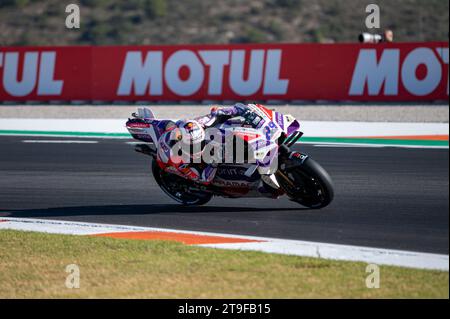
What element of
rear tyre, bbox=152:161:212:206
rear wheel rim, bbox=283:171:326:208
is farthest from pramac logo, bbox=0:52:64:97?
rear wheel rim, bbox=283:171:326:208

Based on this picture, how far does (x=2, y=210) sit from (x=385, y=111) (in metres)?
13.2

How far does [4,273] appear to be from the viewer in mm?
7938

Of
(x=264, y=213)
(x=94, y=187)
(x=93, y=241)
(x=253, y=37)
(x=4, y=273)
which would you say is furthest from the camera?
(x=253, y=37)

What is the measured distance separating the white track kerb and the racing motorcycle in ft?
3.89

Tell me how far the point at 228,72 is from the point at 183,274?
56.0ft

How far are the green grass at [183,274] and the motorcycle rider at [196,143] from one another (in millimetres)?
1779

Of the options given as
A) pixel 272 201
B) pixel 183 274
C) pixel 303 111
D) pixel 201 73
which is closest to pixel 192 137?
pixel 272 201

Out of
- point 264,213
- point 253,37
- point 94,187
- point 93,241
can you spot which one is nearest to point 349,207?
point 264,213

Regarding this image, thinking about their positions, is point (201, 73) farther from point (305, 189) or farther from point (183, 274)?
point (183, 274)

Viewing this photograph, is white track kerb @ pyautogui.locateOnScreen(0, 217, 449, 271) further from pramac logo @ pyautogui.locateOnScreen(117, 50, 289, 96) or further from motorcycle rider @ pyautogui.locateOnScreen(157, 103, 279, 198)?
pramac logo @ pyautogui.locateOnScreen(117, 50, 289, 96)

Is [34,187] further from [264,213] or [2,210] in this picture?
[264,213]

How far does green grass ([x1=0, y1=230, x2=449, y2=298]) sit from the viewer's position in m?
6.80

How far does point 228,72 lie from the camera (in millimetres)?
24219

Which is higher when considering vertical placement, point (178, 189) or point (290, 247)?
point (178, 189)
